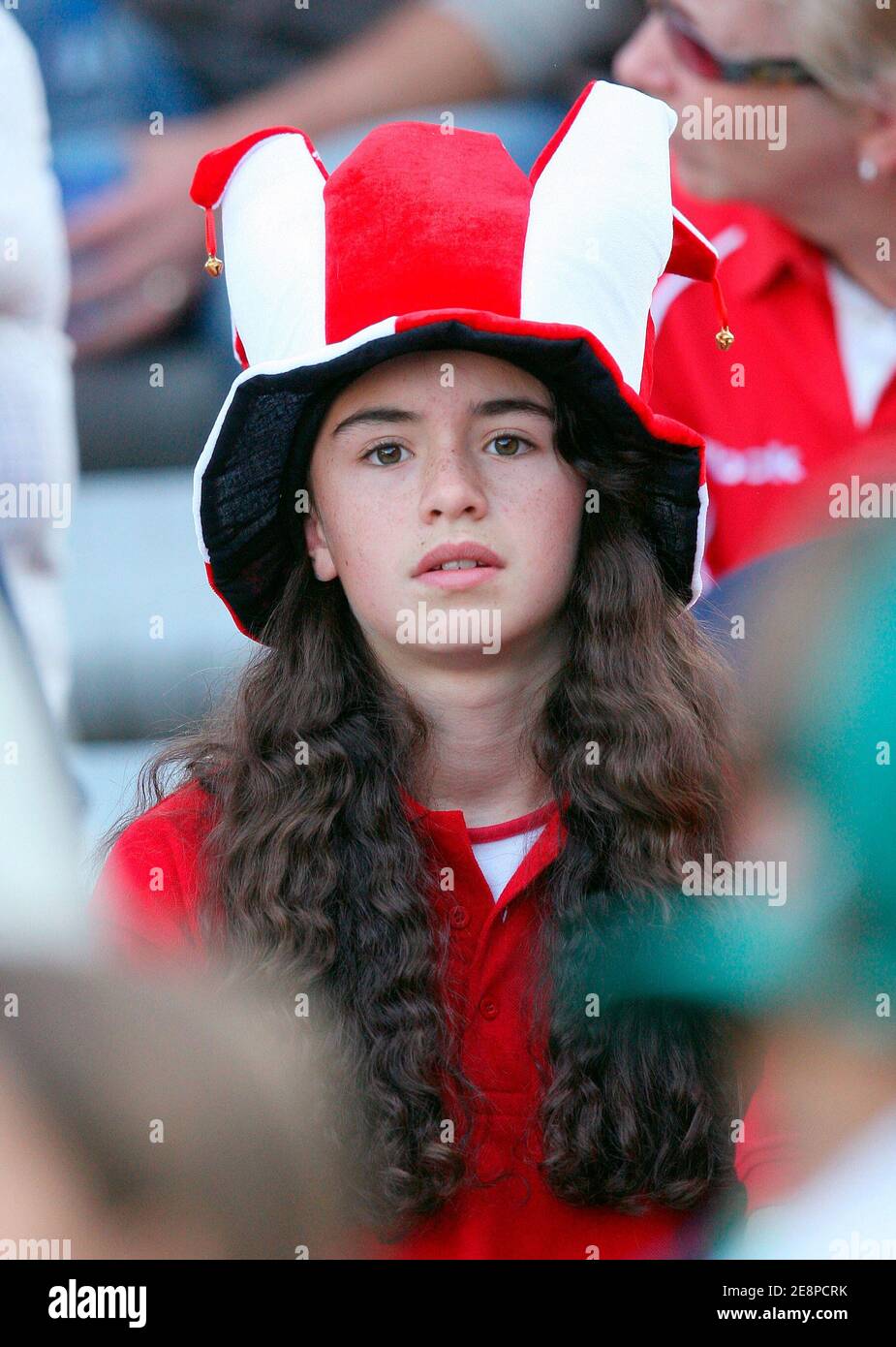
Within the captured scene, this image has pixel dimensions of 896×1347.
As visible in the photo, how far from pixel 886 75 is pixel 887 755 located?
117 centimetres

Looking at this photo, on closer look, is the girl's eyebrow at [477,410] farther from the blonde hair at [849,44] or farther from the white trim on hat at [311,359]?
the blonde hair at [849,44]

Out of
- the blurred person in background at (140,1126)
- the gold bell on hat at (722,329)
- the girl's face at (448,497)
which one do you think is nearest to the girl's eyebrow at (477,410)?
the girl's face at (448,497)

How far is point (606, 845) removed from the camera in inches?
59.9

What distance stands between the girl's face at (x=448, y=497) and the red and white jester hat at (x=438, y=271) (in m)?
0.04

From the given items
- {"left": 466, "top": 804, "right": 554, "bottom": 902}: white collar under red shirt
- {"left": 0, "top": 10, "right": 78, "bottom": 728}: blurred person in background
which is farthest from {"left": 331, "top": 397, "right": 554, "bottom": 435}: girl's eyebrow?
{"left": 0, "top": 10, "right": 78, "bottom": 728}: blurred person in background

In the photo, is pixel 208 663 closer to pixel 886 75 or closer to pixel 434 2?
pixel 434 2

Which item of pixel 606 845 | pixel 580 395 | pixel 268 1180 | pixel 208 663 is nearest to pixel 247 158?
pixel 580 395

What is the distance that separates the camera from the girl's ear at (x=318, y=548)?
1.56m

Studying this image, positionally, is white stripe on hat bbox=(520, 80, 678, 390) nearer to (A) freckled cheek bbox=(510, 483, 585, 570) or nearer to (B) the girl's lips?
(A) freckled cheek bbox=(510, 483, 585, 570)

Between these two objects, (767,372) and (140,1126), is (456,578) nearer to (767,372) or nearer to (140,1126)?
(140,1126)

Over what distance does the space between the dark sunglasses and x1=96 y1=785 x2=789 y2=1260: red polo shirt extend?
42.7 inches

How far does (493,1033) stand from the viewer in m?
1.46

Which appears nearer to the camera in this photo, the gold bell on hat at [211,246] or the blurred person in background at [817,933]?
the blurred person in background at [817,933]

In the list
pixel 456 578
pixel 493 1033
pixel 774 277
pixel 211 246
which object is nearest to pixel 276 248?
pixel 211 246
